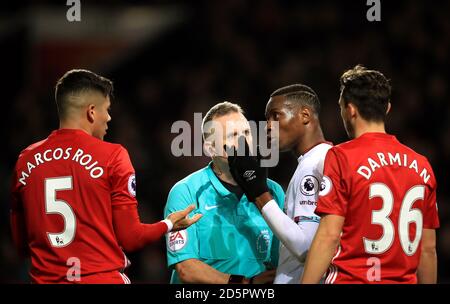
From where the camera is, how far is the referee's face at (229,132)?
465 cm

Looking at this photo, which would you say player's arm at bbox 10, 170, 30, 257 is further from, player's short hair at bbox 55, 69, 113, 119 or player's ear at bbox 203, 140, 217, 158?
player's ear at bbox 203, 140, 217, 158

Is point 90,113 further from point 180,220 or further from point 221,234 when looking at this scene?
point 221,234

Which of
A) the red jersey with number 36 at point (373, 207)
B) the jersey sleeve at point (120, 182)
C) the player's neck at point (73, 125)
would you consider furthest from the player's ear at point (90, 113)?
the red jersey with number 36 at point (373, 207)

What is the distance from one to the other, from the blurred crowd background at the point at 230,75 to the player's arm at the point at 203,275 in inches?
124

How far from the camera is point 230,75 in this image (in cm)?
943

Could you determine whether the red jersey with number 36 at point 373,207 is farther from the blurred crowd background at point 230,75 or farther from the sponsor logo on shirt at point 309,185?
the blurred crowd background at point 230,75

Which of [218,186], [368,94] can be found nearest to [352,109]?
[368,94]

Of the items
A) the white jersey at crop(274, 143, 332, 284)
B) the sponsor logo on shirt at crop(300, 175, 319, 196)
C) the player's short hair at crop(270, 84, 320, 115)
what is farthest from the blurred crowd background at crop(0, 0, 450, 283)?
the sponsor logo on shirt at crop(300, 175, 319, 196)

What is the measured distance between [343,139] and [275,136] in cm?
382

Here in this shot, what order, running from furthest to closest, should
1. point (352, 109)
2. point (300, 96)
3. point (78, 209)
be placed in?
point (300, 96) < point (352, 109) < point (78, 209)

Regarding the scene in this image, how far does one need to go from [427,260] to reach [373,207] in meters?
0.49

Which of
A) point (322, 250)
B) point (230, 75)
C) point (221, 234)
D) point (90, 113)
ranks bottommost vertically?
point (322, 250)

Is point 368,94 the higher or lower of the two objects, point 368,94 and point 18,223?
the higher

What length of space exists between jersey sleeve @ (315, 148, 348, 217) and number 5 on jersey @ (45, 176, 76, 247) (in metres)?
1.16
